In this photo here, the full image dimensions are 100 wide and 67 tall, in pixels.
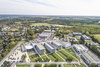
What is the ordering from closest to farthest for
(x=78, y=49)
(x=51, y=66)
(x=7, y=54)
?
(x=51, y=66), (x=7, y=54), (x=78, y=49)

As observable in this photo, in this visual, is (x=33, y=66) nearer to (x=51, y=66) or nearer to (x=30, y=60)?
(x=30, y=60)

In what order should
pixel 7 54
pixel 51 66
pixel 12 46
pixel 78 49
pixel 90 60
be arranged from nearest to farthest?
1. pixel 51 66
2. pixel 90 60
3. pixel 7 54
4. pixel 78 49
5. pixel 12 46

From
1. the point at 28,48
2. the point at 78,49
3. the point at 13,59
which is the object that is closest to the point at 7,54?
the point at 13,59

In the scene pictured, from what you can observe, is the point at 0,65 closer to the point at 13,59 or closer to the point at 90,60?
the point at 13,59

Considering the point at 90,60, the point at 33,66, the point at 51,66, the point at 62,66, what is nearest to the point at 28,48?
the point at 33,66

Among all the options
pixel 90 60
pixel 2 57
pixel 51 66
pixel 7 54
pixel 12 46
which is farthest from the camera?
pixel 12 46

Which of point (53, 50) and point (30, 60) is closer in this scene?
point (30, 60)

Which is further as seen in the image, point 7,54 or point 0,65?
point 7,54

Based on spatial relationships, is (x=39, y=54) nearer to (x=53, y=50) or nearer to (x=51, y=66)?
(x=53, y=50)

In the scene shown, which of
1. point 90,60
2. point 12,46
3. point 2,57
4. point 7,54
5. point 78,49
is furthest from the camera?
A: point 12,46
